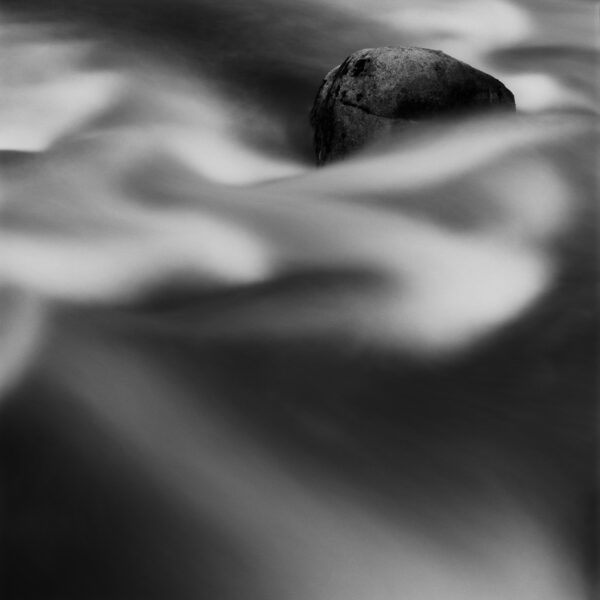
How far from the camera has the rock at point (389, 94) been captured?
5.00 ft

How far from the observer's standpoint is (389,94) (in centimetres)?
152

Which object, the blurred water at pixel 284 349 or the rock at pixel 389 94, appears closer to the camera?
the blurred water at pixel 284 349

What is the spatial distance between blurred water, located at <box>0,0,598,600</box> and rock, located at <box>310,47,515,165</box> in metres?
0.04

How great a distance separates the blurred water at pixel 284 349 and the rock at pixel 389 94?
0.04 m

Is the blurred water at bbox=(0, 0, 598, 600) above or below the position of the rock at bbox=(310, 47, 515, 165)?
below

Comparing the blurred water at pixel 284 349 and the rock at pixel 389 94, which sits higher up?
the rock at pixel 389 94

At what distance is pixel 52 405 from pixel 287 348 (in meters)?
0.28

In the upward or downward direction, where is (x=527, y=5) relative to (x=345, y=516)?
upward

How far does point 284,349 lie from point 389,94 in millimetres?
607

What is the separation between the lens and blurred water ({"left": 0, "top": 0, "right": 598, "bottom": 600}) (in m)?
0.83

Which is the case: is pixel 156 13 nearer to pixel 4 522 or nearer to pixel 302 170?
pixel 302 170

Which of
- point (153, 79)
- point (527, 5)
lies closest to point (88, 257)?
point (153, 79)

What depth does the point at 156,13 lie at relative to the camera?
2242 millimetres

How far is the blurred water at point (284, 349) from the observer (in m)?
0.83
